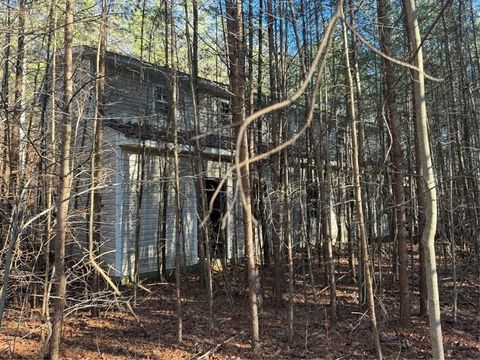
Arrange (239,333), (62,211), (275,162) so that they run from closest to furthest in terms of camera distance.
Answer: (62,211) < (239,333) < (275,162)

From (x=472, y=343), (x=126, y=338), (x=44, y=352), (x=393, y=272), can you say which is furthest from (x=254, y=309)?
(x=393, y=272)

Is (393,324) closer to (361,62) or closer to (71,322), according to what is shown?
(71,322)

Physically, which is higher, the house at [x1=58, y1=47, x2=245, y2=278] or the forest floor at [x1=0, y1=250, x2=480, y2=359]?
the house at [x1=58, y1=47, x2=245, y2=278]

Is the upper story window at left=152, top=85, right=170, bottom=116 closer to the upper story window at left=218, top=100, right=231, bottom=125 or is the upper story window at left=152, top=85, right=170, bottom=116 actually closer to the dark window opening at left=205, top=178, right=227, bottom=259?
the upper story window at left=218, top=100, right=231, bottom=125

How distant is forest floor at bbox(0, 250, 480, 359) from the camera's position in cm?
555

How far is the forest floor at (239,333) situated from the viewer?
555 cm

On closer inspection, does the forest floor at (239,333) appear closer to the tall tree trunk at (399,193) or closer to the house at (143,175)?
the tall tree trunk at (399,193)

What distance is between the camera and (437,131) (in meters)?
9.02

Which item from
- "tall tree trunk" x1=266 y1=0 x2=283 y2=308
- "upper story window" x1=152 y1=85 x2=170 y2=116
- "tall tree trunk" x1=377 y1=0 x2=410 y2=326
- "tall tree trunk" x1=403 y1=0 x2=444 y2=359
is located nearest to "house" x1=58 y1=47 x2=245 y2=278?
"upper story window" x1=152 y1=85 x2=170 y2=116

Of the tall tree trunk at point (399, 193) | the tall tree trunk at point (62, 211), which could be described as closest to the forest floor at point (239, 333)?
the tall tree trunk at point (399, 193)

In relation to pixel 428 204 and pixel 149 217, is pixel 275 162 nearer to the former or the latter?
pixel 149 217

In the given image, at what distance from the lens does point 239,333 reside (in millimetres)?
6285

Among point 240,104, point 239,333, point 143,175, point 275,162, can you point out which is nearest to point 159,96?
point 143,175

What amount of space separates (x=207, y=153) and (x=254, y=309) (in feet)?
21.7
